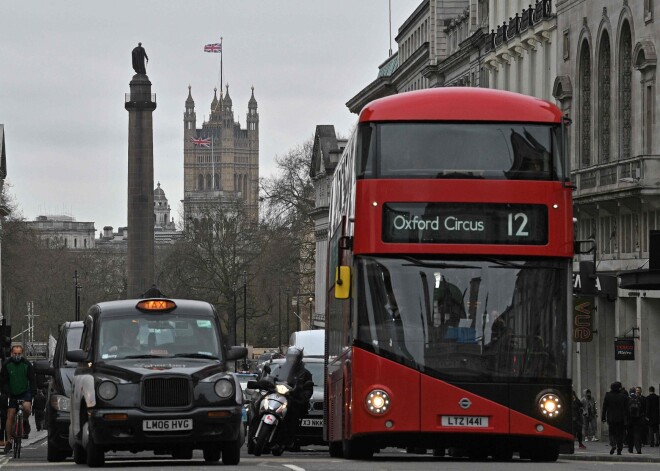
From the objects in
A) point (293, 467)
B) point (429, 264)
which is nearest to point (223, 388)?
point (293, 467)

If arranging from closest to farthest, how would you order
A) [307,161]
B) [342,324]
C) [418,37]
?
[342,324]
[418,37]
[307,161]

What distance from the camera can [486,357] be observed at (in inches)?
890

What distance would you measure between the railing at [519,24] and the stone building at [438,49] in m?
2.40

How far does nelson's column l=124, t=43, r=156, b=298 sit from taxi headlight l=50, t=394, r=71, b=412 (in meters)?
79.8

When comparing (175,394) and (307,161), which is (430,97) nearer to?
(175,394)

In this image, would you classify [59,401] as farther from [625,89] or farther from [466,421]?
[625,89]

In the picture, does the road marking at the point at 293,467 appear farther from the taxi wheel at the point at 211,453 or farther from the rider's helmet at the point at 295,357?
the rider's helmet at the point at 295,357

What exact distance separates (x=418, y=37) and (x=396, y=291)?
80773mm

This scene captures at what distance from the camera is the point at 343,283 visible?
23.2 m

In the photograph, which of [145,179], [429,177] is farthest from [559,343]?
[145,179]

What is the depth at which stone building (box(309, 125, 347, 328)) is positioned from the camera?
132 m

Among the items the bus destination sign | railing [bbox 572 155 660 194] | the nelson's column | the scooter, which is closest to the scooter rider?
the scooter

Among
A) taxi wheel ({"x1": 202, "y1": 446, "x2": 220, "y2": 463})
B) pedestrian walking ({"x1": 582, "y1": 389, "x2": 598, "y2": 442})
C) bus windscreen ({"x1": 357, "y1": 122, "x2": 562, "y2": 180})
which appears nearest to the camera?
bus windscreen ({"x1": 357, "y1": 122, "x2": 562, "y2": 180})

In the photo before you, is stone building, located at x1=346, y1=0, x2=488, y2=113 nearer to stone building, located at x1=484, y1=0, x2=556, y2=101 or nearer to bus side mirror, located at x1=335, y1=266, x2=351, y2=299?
stone building, located at x1=484, y1=0, x2=556, y2=101
